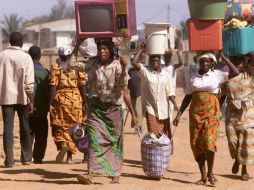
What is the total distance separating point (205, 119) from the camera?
30.3 ft

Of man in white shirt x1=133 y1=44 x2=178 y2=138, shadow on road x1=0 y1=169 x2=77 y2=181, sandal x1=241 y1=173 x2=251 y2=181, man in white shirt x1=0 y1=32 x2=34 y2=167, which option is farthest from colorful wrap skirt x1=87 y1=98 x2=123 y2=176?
sandal x1=241 y1=173 x2=251 y2=181

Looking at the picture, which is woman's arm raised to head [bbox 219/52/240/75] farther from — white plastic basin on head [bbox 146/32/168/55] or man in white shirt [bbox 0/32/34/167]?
man in white shirt [bbox 0/32/34/167]

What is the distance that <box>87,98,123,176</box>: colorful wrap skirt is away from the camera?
29.1 feet

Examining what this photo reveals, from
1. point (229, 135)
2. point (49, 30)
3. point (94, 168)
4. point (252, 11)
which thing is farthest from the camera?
point (49, 30)

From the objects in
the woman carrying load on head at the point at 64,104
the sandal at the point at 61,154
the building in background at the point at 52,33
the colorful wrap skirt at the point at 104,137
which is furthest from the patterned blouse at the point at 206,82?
the building in background at the point at 52,33

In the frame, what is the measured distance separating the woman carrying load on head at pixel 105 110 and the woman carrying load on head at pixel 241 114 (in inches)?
62.1

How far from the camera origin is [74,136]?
9.16 metres

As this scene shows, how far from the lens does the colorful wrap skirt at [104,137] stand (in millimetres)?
8867

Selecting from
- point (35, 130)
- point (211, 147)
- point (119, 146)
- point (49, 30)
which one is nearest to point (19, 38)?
point (35, 130)

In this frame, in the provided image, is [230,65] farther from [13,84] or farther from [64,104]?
[13,84]

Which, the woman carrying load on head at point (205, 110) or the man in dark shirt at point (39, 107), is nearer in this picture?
the woman carrying load on head at point (205, 110)

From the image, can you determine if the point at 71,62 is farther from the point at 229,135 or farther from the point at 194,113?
the point at 229,135

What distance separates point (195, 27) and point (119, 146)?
5.78ft

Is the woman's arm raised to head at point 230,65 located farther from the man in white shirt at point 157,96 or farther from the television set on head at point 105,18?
the television set on head at point 105,18
